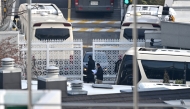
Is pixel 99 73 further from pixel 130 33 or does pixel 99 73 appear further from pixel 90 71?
pixel 130 33

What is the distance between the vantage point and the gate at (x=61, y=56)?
72.5 ft

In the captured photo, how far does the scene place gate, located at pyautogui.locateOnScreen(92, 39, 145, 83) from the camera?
22453mm

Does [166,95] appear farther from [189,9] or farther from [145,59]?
[189,9]

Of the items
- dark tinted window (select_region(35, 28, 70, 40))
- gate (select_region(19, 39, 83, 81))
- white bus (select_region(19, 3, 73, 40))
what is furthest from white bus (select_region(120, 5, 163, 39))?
gate (select_region(19, 39, 83, 81))

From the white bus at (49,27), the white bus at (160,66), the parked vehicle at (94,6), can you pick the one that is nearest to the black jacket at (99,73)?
the white bus at (160,66)

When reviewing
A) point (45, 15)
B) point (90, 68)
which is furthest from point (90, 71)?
point (45, 15)

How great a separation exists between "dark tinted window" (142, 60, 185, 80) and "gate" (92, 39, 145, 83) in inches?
182

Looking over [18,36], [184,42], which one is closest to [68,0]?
[18,36]

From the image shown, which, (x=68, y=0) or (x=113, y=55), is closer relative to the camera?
(x=113, y=55)

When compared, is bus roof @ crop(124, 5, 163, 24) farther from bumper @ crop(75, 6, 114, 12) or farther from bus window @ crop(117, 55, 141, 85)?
bumper @ crop(75, 6, 114, 12)

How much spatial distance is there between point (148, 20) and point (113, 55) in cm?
273

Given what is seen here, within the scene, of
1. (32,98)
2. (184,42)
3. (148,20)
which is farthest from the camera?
(148,20)

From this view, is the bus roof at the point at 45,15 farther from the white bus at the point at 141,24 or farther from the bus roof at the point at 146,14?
the bus roof at the point at 146,14

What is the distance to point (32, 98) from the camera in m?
5.98
